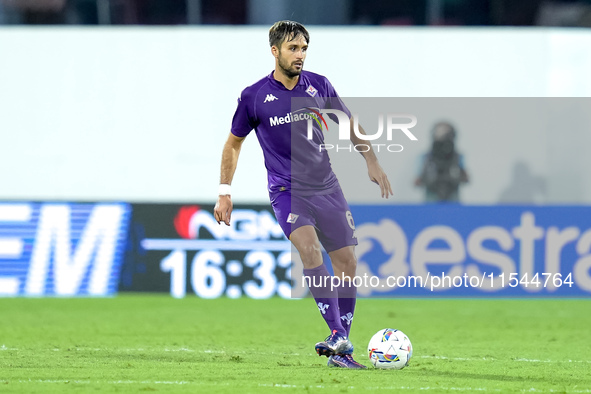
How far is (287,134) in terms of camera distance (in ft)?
24.6

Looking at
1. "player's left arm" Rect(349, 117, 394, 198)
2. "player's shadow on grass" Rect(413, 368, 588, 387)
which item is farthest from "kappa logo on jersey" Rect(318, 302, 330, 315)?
"player's left arm" Rect(349, 117, 394, 198)

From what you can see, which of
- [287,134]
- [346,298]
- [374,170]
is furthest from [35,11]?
[346,298]

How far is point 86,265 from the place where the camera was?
13.7 meters

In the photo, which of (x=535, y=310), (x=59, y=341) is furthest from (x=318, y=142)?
(x=535, y=310)

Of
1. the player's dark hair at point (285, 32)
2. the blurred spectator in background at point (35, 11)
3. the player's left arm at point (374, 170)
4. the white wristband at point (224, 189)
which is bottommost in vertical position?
the white wristband at point (224, 189)

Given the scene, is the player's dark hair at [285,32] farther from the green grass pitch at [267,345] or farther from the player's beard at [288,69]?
the green grass pitch at [267,345]

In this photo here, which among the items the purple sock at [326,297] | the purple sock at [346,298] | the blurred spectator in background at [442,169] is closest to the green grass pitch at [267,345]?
the purple sock at [326,297]

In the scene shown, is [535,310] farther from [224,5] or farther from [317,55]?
[224,5]

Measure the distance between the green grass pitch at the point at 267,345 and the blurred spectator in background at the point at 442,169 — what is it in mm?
1519

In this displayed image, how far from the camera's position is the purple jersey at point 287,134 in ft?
24.6

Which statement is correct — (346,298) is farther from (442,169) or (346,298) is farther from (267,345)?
(442,169)

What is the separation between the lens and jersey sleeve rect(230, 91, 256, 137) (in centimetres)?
761

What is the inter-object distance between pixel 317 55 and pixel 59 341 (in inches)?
287

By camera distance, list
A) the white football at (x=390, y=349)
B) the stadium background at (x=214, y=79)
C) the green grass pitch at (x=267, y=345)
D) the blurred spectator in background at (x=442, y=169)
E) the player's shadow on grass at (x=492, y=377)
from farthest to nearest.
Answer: the stadium background at (x=214, y=79), the blurred spectator in background at (x=442, y=169), the white football at (x=390, y=349), the player's shadow on grass at (x=492, y=377), the green grass pitch at (x=267, y=345)
